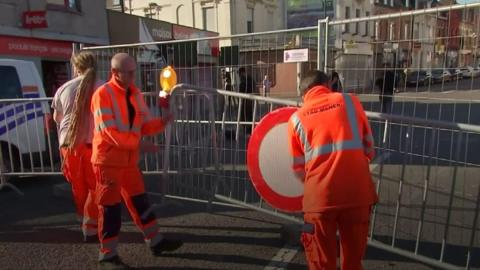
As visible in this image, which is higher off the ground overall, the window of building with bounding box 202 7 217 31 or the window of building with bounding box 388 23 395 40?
the window of building with bounding box 202 7 217 31

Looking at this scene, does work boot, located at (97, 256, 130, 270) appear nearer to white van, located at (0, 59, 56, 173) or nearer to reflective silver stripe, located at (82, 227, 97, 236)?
reflective silver stripe, located at (82, 227, 97, 236)

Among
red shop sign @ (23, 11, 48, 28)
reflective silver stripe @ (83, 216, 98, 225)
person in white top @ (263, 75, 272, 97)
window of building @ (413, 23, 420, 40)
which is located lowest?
reflective silver stripe @ (83, 216, 98, 225)

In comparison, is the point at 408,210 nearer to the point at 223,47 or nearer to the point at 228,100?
the point at 228,100

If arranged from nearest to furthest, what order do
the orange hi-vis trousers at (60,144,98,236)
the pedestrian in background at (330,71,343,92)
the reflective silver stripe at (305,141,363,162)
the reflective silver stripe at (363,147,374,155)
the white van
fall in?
the reflective silver stripe at (305,141,363,162)
the reflective silver stripe at (363,147,374,155)
the orange hi-vis trousers at (60,144,98,236)
the pedestrian in background at (330,71,343,92)
the white van

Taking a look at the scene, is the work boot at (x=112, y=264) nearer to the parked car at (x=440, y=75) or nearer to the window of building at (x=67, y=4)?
the parked car at (x=440, y=75)

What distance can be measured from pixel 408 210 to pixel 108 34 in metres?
17.0

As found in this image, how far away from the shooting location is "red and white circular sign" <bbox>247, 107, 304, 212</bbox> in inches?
162

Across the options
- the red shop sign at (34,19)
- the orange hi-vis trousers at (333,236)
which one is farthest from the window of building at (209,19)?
the orange hi-vis trousers at (333,236)

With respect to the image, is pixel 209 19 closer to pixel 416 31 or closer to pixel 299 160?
pixel 416 31

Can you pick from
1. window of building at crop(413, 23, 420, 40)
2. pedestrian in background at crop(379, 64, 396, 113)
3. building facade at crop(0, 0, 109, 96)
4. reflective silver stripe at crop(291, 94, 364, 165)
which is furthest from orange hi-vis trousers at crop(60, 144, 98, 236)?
building facade at crop(0, 0, 109, 96)

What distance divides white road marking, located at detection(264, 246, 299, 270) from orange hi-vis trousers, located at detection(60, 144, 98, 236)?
1.85 metres

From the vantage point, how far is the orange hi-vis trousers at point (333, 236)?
313 centimetres

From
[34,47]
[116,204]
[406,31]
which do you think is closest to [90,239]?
[116,204]

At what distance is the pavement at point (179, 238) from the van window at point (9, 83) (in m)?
2.07
